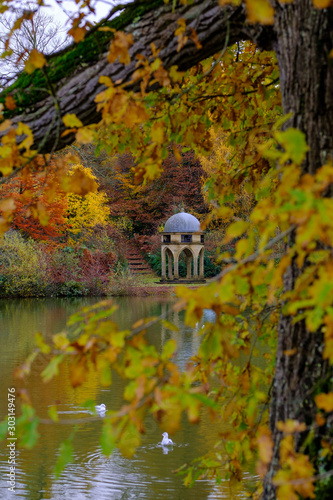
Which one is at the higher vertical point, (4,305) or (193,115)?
(193,115)

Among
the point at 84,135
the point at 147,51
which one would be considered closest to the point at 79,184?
the point at 84,135

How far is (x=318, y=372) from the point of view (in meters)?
1.63

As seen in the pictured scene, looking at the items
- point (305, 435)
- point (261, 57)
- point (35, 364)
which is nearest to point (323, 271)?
point (305, 435)

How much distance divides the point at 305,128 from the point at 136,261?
71.3 ft

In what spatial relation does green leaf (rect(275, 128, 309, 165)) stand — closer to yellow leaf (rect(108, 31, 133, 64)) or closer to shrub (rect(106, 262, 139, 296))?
yellow leaf (rect(108, 31, 133, 64))

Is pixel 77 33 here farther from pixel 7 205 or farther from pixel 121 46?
pixel 7 205

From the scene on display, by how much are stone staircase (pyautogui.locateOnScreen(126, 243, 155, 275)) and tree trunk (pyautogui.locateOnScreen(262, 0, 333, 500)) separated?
2020 cm

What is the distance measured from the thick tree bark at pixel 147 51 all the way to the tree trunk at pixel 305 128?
0.17 meters

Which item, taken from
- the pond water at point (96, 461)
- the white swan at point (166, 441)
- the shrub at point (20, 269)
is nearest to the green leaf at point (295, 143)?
the pond water at point (96, 461)

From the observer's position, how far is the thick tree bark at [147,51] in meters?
1.83

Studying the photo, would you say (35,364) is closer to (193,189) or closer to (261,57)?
(261,57)

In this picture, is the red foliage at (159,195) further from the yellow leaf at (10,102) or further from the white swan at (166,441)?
the yellow leaf at (10,102)

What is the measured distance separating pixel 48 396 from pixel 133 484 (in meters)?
2.46

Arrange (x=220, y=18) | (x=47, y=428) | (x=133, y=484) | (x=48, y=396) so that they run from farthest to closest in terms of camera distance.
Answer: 1. (x=48, y=396)
2. (x=47, y=428)
3. (x=133, y=484)
4. (x=220, y=18)
